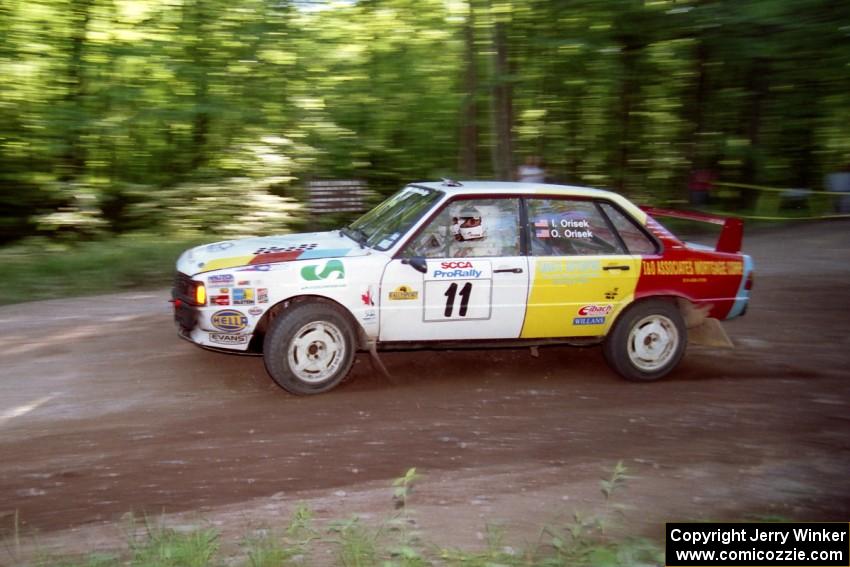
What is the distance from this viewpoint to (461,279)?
6.79 metres

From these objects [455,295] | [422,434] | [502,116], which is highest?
[502,116]

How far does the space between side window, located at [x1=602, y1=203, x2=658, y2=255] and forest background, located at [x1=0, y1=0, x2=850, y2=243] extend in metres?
8.52

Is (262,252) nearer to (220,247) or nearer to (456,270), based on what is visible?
(220,247)

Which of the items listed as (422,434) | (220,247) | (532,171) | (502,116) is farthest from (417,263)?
(502,116)

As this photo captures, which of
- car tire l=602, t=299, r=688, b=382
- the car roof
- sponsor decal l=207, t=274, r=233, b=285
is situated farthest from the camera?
car tire l=602, t=299, r=688, b=382

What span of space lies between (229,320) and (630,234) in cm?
329

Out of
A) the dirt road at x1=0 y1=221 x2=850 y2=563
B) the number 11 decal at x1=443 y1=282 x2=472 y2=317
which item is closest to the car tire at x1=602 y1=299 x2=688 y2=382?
the dirt road at x1=0 y1=221 x2=850 y2=563

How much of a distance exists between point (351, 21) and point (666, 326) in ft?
36.8

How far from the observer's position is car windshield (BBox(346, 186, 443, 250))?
6.88m

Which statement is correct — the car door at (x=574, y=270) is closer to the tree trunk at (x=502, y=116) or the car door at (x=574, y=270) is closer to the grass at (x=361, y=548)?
the grass at (x=361, y=548)

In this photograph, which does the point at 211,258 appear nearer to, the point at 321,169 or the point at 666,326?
the point at 666,326

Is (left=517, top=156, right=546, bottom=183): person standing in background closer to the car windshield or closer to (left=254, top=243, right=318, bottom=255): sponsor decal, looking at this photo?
the car windshield

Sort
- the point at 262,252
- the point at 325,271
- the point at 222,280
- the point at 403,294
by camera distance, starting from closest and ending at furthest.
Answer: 1. the point at 222,280
2. the point at 325,271
3. the point at 403,294
4. the point at 262,252

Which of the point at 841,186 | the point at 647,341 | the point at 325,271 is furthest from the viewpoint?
the point at 841,186
